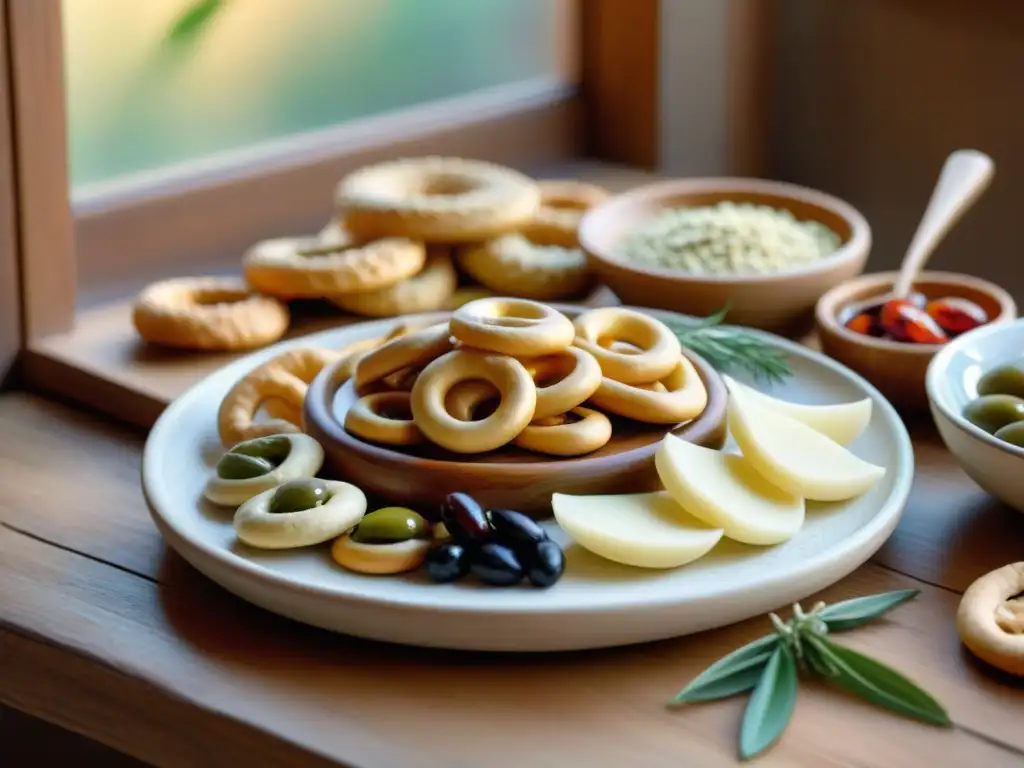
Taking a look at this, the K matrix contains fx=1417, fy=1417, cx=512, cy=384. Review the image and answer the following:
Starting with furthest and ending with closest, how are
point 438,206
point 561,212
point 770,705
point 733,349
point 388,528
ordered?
point 561,212 < point 438,206 < point 733,349 < point 388,528 < point 770,705

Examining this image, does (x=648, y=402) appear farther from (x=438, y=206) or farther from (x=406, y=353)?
(x=438, y=206)

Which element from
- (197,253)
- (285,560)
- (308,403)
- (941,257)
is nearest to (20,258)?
(197,253)

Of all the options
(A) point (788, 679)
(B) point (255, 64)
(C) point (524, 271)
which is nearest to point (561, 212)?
(C) point (524, 271)

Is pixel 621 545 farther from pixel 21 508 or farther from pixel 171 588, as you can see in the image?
pixel 21 508

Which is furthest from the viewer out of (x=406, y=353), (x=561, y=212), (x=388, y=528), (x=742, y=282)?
(x=561, y=212)

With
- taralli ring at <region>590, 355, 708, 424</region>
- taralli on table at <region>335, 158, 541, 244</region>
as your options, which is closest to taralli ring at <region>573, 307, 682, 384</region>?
taralli ring at <region>590, 355, 708, 424</region>

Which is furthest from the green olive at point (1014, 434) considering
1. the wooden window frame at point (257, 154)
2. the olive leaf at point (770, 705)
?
the wooden window frame at point (257, 154)

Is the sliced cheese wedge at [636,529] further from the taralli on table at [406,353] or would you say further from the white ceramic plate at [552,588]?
the taralli on table at [406,353]

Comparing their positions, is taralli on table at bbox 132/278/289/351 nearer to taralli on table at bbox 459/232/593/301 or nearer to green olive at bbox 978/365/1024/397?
taralli on table at bbox 459/232/593/301
